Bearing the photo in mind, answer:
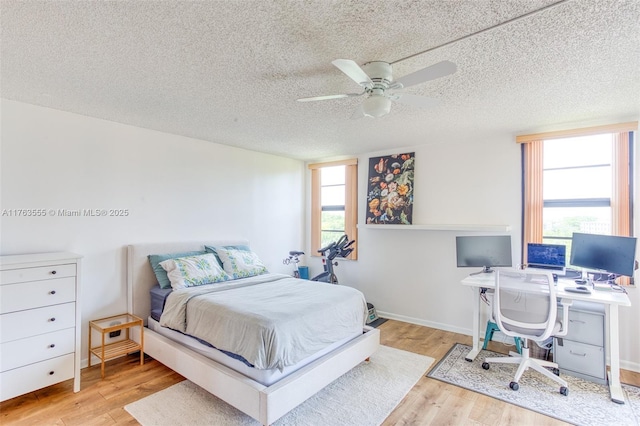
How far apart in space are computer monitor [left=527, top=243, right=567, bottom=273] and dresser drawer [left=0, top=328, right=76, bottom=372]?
4.45m

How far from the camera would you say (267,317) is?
233cm

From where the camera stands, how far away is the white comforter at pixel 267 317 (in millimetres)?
2225

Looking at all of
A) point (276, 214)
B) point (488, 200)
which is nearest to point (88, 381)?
point (276, 214)

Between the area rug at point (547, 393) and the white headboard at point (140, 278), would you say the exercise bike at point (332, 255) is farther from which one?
the white headboard at point (140, 278)

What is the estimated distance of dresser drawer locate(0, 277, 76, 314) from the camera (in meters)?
2.35

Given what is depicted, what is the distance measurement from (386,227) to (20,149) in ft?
13.3

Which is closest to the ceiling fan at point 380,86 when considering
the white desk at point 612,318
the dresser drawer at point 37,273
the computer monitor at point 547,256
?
the white desk at point 612,318

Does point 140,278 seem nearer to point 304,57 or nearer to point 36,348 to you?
point 36,348

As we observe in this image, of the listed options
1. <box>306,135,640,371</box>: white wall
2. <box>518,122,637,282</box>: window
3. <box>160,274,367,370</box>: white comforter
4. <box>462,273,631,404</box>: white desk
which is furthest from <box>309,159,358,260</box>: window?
<box>462,273,631,404</box>: white desk

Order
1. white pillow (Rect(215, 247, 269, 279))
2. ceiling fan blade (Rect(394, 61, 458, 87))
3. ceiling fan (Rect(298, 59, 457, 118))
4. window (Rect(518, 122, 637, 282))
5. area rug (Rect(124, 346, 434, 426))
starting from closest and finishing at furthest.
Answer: ceiling fan blade (Rect(394, 61, 458, 87)), ceiling fan (Rect(298, 59, 457, 118)), area rug (Rect(124, 346, 434, 426)), window (Rect(518, 122, 637, 282)), white pillow (Rect(215, 247, 269, 279))

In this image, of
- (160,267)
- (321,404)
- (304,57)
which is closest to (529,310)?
(321,404)

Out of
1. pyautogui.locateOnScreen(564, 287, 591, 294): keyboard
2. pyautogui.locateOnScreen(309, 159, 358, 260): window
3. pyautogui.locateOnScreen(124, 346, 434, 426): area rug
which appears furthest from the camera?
pyautogui.locateOnScreen(309, 159, 358, 260): window

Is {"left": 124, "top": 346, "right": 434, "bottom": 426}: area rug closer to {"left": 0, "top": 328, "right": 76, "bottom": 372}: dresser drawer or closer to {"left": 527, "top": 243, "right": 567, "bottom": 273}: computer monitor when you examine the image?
{"left": 0, "top": 328, "right": 76, "bottom": 372}: dresser drawer

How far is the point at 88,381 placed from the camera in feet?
9.27
